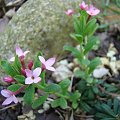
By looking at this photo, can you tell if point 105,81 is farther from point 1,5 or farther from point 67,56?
point 1,5

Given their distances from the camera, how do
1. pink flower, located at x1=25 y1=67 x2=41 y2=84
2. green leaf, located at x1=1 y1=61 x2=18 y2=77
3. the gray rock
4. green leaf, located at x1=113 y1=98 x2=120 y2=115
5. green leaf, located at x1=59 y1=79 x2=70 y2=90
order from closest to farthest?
pink flower, located at x1=25 y1=67 x2=41 y2=84
green leaf, located at x1=1 y1=61 x2=18 y2=77
green leaf, located at x1=59 y1=79 x2=70 y2=90
green leaf, located at x1=113 y1=98 x2=120 y2=115
the gray rock

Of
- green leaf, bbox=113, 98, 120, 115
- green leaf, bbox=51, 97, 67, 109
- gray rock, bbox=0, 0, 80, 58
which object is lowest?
green leaf, bbox=113, 98, 120, 115

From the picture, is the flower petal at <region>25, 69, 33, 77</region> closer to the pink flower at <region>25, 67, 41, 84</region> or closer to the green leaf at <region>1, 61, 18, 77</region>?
the pink flower at <region>25, 67, 41, 84</region>

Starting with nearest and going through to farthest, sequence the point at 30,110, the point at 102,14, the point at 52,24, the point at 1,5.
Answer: the point at 30,110 < the point at 52,24 < the point at 1,5 < the point at 102,14

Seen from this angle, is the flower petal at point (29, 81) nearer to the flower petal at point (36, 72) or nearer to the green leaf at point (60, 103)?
the flower petal at point (36, 72)

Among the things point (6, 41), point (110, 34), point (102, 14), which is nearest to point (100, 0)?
point (102, 14)

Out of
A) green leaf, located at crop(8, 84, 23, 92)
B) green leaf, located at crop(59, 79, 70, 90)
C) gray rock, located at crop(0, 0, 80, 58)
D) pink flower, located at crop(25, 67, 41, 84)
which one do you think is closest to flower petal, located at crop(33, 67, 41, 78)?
pink flower, located at crop(25, 67, 41, 84)

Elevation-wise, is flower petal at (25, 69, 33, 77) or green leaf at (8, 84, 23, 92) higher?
flower petal at (25, 69, 33, 77)

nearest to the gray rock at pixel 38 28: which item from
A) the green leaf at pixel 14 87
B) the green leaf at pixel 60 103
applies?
the green leaf at pixel 60 103
